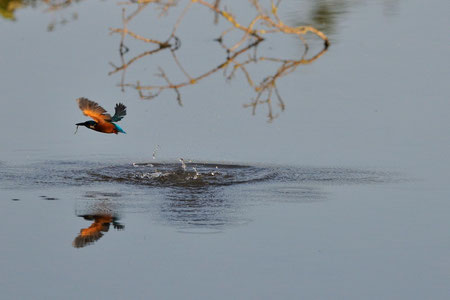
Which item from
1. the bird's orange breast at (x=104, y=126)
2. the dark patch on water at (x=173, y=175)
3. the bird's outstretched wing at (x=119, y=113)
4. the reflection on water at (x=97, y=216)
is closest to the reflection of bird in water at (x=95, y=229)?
the reflection on water at (x=97, y=216)

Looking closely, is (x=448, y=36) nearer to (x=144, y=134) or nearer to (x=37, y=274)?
(x=144, y=134)

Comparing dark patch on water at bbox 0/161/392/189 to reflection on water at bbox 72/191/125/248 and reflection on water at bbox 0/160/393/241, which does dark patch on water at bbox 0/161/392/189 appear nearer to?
reflection on water at bbox 0/160/393/241

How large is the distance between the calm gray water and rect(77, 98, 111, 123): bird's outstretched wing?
36 centimetres

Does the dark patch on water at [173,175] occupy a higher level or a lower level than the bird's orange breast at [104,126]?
lower

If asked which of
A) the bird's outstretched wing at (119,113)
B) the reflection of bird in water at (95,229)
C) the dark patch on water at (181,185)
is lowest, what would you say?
the reflection of bird in water at (95,229)

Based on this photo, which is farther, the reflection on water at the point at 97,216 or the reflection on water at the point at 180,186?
the reflection on water at the point at 180,186

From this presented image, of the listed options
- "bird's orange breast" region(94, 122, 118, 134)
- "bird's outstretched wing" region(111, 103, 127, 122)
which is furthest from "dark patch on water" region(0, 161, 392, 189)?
"bird's outstretched wing" region(111, 103, 127, 122)

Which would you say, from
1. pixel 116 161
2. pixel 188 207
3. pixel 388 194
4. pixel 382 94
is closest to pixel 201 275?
pixel 188 207

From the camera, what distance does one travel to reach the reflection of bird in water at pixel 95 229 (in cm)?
739

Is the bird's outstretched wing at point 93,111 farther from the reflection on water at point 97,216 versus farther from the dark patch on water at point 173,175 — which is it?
the reflection on water at point 97,216

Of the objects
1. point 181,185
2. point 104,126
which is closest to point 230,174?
point 181,185

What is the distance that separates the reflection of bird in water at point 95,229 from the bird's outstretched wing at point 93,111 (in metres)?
2.18

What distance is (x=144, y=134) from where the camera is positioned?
35.7ft

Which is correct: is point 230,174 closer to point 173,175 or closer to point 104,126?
point 173,175
